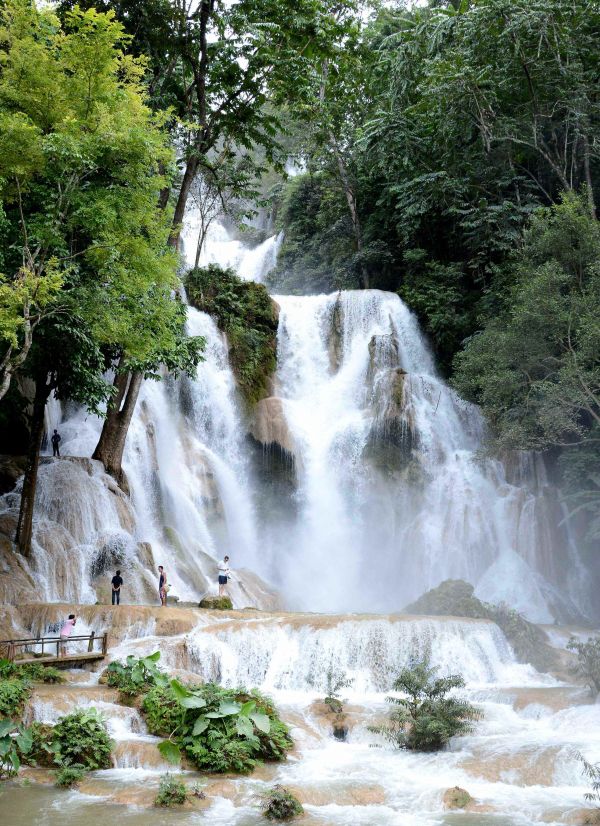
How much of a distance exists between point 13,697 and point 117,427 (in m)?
10.2

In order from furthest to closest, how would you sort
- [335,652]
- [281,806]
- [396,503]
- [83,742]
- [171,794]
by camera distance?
1. [396,503]
2. [335,652]
3. [83,742]
4. [171,794]
5. [281,806]

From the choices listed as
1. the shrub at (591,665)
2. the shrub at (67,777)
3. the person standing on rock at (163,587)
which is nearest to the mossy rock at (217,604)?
the person standing on rock at (163,587)

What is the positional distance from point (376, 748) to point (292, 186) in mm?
37981

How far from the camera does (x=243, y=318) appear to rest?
95.1ft

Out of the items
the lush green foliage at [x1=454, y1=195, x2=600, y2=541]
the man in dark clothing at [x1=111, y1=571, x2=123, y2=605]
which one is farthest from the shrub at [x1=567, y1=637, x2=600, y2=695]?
the man in dark clothing at [x1=111, y1=571, x2=123, y2=605]

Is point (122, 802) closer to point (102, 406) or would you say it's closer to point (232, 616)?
point (232, 616)

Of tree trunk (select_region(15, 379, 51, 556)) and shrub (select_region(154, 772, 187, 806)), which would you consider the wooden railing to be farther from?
shrub (select_region(154, 772, 187, 806))

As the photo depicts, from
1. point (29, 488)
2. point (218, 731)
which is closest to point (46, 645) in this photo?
point (29, 488)

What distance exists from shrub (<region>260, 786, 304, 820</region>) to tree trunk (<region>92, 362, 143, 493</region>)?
41.9 ft

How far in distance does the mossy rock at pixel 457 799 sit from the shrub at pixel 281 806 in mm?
1754

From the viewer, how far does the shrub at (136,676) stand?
11.3 m

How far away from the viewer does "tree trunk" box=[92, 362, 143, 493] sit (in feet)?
64.3

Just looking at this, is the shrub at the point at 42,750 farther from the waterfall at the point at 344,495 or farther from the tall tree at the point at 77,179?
the waterfall at the point at 344,495

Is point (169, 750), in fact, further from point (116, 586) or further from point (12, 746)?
point (116, 586)
